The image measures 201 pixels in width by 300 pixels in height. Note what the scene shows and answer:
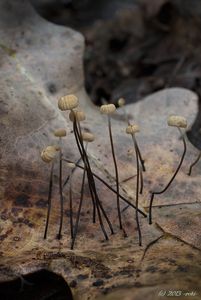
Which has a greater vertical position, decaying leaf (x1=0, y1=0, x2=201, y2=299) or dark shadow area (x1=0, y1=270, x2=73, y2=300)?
decaying leaf (x1=0, y1=0, x2=201, y2=299)

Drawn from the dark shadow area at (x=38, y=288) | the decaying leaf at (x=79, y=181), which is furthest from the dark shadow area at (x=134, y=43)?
the dark shadow area at (x=38, y=288)

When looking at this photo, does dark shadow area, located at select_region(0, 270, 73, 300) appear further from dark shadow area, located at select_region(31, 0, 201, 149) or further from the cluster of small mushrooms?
dark shadow area, located at select_region(31, 0, 201, 149)

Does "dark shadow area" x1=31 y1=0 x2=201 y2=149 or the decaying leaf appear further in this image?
"dark shadow area" x1=31 y1=0 x2=201 y2=149

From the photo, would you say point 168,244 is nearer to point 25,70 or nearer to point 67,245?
point 67,245

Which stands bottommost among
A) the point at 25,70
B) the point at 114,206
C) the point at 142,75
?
the point at 142,75

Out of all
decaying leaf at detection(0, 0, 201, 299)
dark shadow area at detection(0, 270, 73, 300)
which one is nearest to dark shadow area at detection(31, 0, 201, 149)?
decaying leaf at detection(0, 0, 201, 299)

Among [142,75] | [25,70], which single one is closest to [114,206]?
[25,70]
